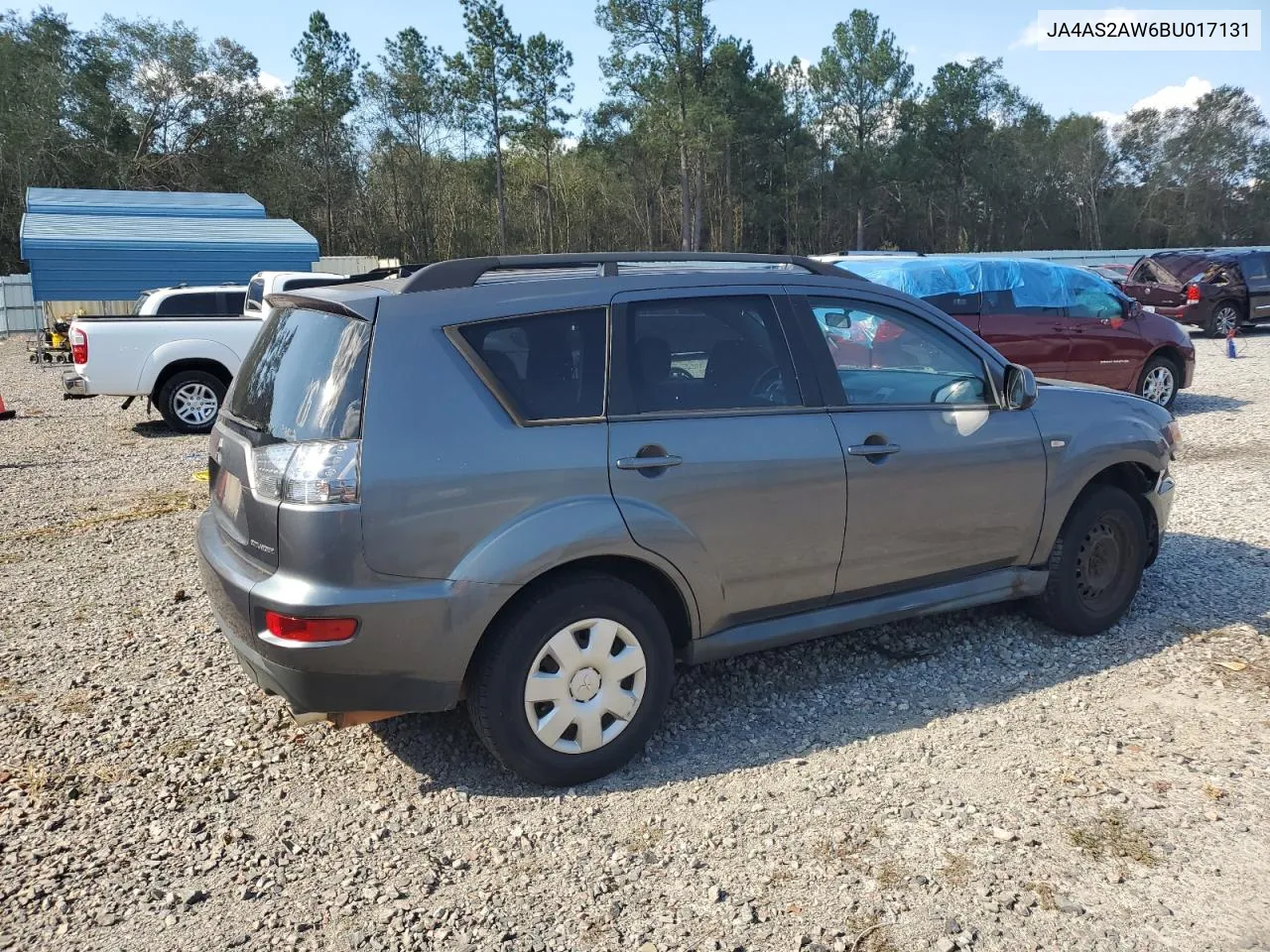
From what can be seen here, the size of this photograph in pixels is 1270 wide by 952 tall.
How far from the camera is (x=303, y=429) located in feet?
10.8

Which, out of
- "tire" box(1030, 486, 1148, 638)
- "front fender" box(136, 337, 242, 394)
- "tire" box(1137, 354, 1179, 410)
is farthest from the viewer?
"front fender" box(136, 337, 242, 394)

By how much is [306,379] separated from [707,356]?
1.49 metres

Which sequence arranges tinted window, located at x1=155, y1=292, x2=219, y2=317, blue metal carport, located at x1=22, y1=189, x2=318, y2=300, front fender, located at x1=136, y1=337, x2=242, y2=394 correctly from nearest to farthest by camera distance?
1. front fender, located at x1=136, y1=337, x2=242, y2=394
2. tinted window, located at x1=155, y1=292, x2=219, y2=317
3. blue metal carport, located at x1=22, y1=189, x2=318, y2=300

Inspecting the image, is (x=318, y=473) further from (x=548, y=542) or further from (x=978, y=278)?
(x=978, y=278)

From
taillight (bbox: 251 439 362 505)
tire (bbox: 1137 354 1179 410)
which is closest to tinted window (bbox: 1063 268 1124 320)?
tire (bbox: 1137 354 1179 410)

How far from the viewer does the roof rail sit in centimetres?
349

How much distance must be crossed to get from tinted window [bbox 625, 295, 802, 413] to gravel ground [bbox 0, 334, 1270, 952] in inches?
53.1

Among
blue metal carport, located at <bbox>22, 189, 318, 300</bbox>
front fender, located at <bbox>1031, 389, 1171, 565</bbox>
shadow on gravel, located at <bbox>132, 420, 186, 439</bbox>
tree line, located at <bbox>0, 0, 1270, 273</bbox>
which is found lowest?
shadow on gravel, located at <bbox>132, 420, 186, 439</bbox>

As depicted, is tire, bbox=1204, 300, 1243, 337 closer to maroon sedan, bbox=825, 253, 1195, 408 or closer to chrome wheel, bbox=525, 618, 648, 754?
maroon sedan, bbox=825, 253, 1195, 408

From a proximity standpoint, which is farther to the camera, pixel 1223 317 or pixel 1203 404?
pixel 1223 317

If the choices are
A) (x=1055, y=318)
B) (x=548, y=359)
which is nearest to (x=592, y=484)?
(x=548, y=359)

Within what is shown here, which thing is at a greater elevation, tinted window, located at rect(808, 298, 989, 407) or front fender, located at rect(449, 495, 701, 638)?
tinted window, located at rect(808, 298, 989, 407)

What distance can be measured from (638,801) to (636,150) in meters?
47.4

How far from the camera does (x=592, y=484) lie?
3447 mm
